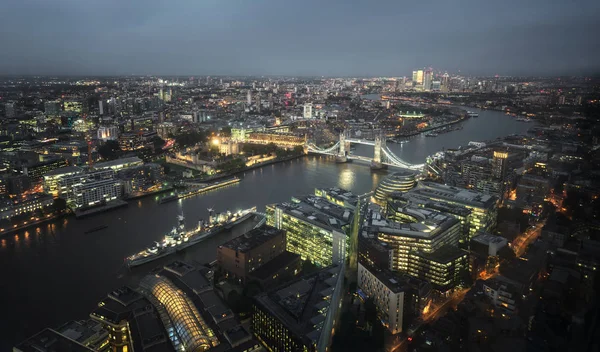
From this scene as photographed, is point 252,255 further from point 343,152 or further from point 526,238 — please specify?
point 343,152

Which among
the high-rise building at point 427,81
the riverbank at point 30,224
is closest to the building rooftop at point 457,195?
the riverbank at point 30,224

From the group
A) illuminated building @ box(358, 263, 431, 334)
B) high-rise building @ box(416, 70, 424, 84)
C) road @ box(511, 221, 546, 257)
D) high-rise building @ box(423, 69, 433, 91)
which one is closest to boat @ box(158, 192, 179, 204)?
illuminated building @ box(358, 263, 431, 334)

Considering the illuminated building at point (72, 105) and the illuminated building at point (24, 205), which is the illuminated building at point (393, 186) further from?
the illuminated building at point (72, 105)

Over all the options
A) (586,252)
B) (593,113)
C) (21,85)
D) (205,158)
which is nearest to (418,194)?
(593,113)

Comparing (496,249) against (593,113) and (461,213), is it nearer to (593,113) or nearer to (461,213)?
(461,213)

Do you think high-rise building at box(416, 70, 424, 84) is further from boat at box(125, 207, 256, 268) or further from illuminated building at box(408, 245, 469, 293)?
illuminated building at box(408, 245, 469, 293)

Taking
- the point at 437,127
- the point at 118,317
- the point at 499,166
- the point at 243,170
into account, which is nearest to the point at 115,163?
the point at 243,170
